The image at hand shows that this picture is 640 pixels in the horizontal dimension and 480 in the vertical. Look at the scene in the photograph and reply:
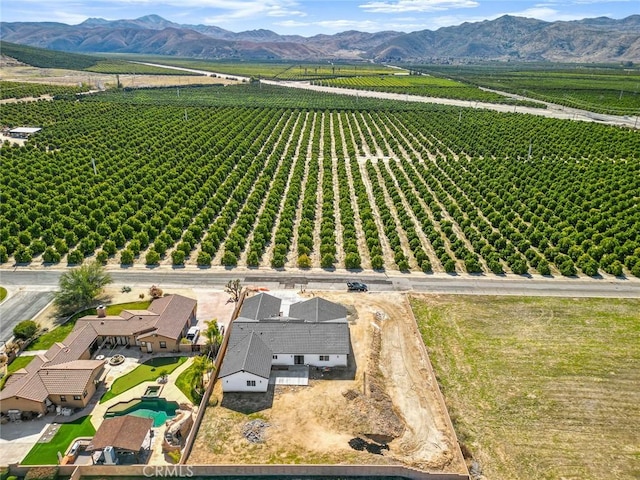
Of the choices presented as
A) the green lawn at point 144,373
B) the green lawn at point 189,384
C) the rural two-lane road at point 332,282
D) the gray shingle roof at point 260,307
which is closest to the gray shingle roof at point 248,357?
the green lawn at point 189,384

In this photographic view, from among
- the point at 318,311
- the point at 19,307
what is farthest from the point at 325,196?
the point at 19,307

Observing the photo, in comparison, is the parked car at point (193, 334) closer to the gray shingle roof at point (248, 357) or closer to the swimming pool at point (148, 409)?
the gray shingle roof at point (248, 357)

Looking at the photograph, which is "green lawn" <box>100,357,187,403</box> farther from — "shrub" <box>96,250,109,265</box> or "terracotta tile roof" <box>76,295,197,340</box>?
"shrub" <box>96,250,109,265</box>

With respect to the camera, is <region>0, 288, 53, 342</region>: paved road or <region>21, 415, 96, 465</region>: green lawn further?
<region>0, 288, 53, 342</region>: paved road

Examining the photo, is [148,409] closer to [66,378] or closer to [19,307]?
[66,378]

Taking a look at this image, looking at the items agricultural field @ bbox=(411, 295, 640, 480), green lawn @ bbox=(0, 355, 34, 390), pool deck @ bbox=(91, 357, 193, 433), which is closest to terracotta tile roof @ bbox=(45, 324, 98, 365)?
green lawn @ bbox=(0, 355, 34, 390)
